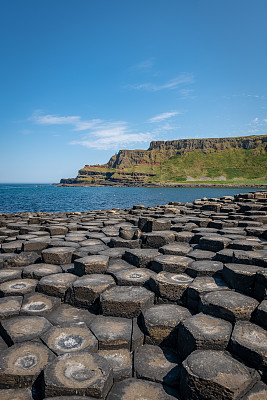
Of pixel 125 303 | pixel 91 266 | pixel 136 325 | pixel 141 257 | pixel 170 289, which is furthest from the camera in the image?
pixel 141 257

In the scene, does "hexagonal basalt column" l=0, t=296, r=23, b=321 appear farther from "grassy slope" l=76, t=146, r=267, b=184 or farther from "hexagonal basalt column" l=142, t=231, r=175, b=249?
"grassy slope" l=76, t=146, r=267, b=184

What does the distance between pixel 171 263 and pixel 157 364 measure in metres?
1.71

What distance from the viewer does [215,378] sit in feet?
6.66

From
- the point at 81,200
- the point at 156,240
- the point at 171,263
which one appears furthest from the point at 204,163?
the point at 171,263

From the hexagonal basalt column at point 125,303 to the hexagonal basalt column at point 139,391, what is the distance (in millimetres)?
923

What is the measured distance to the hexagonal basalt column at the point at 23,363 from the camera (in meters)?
2.25

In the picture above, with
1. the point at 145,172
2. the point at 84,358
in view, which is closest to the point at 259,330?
the point at 84,358

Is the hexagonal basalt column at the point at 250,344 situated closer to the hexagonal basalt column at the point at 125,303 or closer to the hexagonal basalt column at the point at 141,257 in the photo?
the hexagonal basalt column at the point at 125,303

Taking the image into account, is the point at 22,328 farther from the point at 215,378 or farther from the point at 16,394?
the point at 215,378

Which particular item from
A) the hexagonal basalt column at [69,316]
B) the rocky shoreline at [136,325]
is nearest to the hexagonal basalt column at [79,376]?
the rocky shoreline at [136,325]

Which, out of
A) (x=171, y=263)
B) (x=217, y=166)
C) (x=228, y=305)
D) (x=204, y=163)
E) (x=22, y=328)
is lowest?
(x=22, y=328)

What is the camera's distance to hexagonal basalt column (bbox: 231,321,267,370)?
229 cm

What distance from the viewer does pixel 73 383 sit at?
6.79 feet

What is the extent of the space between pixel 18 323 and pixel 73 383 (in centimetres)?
134
